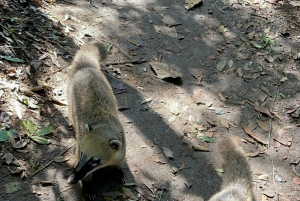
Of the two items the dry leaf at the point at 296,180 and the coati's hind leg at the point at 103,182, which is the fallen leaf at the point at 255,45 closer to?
the dry leaf at the point at 296,180

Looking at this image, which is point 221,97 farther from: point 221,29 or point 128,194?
point 128,194

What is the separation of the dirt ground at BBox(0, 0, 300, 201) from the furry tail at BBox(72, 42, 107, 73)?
408mm

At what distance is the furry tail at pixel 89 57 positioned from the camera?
15.4 feet

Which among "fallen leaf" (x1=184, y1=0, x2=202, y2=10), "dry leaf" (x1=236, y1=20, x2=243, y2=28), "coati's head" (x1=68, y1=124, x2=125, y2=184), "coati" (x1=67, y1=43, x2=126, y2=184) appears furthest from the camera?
"fallen leaf" (x1=184, y1=0, x2=202, y2=10)

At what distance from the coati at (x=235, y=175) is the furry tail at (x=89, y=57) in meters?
2.04

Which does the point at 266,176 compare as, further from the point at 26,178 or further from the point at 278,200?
the point at 26,178

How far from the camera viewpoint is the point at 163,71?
5.59 metres

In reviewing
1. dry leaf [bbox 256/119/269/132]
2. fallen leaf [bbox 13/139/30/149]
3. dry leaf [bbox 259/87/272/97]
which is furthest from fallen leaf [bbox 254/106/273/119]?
fallen leaf [bbox 13/139/30/149]

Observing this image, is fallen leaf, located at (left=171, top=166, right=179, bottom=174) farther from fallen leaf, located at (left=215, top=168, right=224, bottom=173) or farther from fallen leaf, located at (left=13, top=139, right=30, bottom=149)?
fallen leaf, located at (left=13, top=139, right=30, bottom=149)

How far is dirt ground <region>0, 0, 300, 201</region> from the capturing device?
4.03 m

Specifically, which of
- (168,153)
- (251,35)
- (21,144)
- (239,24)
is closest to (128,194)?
(168,153)

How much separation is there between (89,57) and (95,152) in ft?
5.48

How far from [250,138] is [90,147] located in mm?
2363

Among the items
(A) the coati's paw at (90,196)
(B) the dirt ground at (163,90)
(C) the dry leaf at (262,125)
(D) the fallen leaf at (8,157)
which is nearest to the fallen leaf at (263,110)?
(B) the dirt ground at (163,90)
